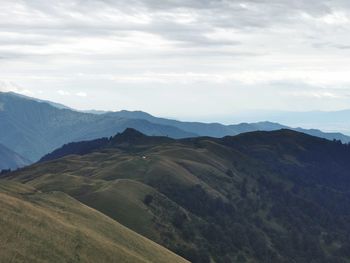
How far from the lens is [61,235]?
95.8m

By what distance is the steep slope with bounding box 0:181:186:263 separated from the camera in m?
82.9

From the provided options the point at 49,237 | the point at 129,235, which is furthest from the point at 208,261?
the point at 49,237

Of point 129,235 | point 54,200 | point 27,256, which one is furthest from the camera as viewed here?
point 54,200

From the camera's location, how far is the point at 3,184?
14162 cm

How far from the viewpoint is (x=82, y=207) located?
13600 centimetres

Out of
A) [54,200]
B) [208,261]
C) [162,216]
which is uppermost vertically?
[54,200]

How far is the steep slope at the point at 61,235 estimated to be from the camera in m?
82.9

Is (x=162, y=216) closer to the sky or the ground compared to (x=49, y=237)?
closer to the ground

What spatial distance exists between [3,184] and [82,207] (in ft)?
83.4

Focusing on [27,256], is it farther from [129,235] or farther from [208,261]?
[208,261]

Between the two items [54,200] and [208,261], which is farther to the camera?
[208,261]

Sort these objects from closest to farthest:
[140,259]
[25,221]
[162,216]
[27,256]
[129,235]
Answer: [27,256]
[25,221]
[140,259]
[129,235]
[162,216]

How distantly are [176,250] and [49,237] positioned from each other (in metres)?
89.7

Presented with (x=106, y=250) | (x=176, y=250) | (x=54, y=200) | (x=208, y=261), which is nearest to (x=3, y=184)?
(x=54, y=200)
